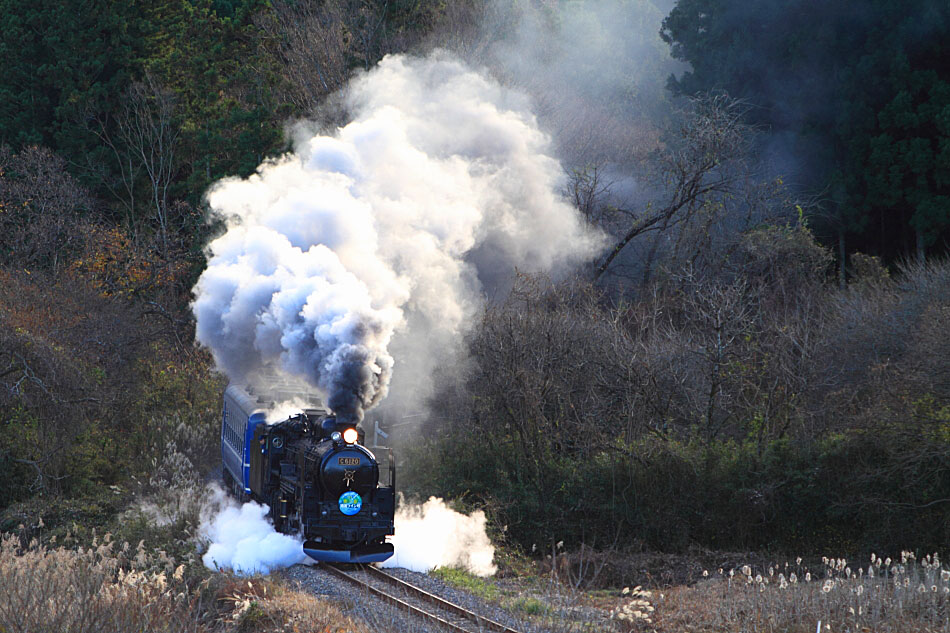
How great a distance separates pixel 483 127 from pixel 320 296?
42.2 feet

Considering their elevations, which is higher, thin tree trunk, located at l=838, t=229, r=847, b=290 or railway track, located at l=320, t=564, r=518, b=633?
thin tree trunk, located at l=838, t=229, r=847, b=290

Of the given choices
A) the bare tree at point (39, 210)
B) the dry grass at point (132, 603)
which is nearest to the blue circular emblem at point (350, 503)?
the dry grass at point (132, 603)

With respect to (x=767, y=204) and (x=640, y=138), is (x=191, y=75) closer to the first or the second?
(x=640, y=138)

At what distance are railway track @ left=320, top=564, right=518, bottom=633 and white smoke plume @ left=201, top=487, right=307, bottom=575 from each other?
61 centimetres

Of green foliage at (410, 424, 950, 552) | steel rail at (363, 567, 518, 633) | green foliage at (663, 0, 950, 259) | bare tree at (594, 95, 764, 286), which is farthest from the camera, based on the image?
bare tree at (594, 95, 764, 286)

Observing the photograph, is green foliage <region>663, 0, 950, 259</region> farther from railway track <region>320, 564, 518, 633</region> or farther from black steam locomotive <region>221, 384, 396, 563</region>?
railway track <region>320, 564, 518, 633</region>

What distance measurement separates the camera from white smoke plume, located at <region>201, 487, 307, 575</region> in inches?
534

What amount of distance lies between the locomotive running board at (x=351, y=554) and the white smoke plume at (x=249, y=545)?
432 mm

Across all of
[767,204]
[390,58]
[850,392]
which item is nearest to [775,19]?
[767,204]

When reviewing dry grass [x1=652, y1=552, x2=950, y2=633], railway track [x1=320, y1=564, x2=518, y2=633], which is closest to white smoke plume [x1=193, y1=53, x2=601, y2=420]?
railway track [x1=320, y1=564, x2=518, y2=633]

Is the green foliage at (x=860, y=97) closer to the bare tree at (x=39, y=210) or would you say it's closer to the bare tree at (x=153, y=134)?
the bare tree at (x=153, y=134)

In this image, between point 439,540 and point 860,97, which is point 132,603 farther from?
point 860,97

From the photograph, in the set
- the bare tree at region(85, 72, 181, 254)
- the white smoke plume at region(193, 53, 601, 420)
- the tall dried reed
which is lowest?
the tall dried reed

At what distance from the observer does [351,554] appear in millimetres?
13320
